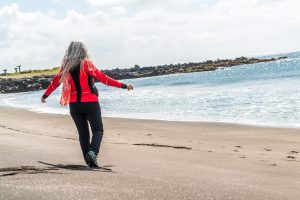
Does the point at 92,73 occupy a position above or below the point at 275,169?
above

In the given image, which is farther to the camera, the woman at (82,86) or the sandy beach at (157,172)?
the woman at (82,86)

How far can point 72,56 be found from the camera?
22.3 feet

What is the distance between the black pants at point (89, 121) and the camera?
270 inches

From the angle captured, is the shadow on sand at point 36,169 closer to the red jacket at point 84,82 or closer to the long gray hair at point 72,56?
the red jacket at point 84,82

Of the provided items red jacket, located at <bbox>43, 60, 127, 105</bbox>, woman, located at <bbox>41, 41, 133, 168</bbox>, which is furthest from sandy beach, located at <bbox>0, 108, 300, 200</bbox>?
red jacket, located at <bbox>43, 60, 127, 105</bbox>

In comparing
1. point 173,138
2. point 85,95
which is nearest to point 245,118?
point 173,138

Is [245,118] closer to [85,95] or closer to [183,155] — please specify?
[183,155]

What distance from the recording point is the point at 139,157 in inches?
326

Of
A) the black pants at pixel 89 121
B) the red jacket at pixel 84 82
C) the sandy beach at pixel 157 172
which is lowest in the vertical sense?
the sandy beach at pixel 157 172

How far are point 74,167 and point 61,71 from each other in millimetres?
1358

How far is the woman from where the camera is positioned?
6.72 m

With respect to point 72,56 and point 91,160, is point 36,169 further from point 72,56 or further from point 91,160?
point 72,56

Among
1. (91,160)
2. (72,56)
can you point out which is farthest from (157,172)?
(72,56)

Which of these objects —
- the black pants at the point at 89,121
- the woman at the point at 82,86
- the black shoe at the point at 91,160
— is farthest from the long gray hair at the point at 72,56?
the black shoe at the point at 91,160
